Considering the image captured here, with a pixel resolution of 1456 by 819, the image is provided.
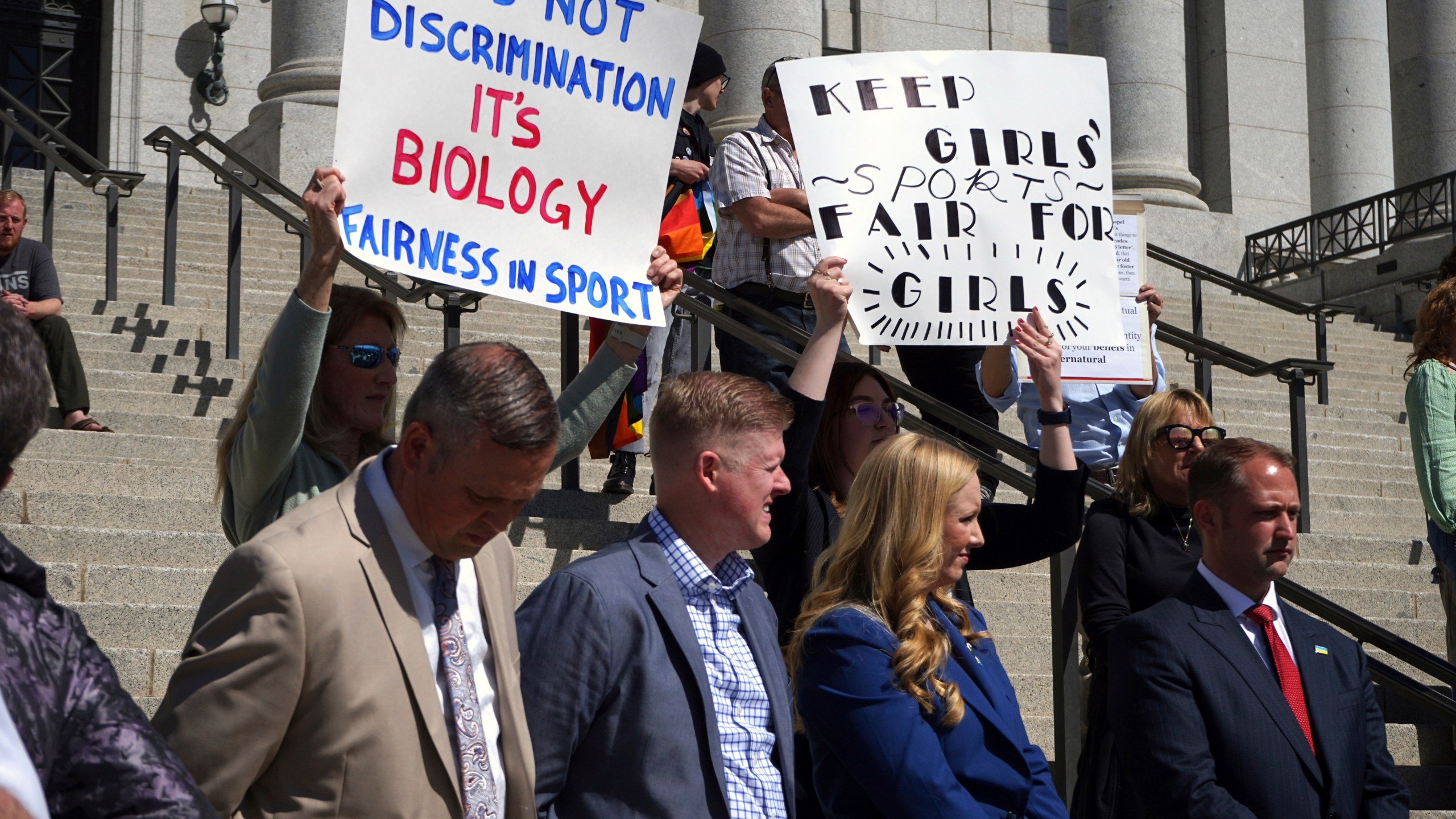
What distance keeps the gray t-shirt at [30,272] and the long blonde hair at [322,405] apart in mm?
4813

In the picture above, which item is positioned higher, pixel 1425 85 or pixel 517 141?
pixel 1425 85

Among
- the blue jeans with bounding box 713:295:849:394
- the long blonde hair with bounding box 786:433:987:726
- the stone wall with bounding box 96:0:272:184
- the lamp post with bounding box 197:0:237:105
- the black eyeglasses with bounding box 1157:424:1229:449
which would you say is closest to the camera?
the long blonde hair with bounding box 786:433:987:726

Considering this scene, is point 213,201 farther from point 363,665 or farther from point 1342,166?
point 1342,166

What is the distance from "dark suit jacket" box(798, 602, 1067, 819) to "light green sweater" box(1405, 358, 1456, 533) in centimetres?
253

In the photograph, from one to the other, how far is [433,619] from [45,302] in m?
5.78

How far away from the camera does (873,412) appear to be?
422 cm

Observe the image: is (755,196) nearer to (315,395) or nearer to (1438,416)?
(1438,416)

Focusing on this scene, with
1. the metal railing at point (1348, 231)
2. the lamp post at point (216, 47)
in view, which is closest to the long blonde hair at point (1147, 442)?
the metal railing at point (1348, 231)

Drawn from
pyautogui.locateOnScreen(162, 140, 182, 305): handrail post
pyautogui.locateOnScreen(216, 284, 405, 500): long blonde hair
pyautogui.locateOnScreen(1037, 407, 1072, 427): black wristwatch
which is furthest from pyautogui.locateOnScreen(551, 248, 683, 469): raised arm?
A: pyautogui.locateOnScreen(162, 140, 182, 305): handrail post

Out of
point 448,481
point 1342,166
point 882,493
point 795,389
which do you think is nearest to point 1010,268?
point 795,389

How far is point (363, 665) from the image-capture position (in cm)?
235

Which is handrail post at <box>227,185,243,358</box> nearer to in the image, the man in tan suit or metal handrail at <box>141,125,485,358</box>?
metal handrail at <box>141,125,485,358</box>

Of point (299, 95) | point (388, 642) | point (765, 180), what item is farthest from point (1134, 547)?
point (299, 95)

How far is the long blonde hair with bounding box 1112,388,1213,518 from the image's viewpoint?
15.1 ft
